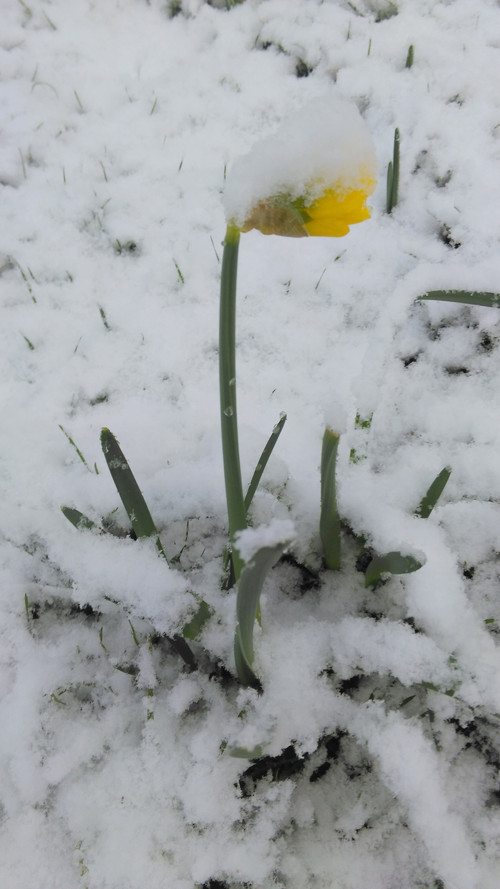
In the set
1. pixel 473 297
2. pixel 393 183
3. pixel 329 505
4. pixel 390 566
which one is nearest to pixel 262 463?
pixel 329 505

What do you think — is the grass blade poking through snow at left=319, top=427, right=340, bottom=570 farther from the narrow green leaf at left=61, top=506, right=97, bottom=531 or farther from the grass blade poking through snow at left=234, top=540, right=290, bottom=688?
the narrow green leaf at left=61, top=506, right=97, bottom=531

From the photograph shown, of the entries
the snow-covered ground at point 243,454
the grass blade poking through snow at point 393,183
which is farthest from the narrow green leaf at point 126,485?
the grass blade poking through snow at point 393,183

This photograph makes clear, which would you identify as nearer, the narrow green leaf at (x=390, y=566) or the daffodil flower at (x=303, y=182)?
the daffodil flower at (x=303, y=182)

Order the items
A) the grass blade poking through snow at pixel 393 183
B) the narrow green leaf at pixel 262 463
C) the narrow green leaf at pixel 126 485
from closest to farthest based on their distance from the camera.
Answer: the narrow green leaf at pixel 126 485 < the narrow green leaf at pixel 262 463 < the grass blade poking through snow at pixel 393 183

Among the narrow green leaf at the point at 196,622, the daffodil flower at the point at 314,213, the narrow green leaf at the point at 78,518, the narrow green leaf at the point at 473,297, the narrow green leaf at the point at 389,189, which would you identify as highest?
the daffodil flower at the point at 314,213

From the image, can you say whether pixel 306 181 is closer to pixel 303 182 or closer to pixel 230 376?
pixel 303 182

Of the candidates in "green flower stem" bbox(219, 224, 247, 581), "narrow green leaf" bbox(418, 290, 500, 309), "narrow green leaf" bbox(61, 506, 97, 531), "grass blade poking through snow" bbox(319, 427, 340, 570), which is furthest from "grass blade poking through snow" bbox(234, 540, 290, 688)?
"narrow green leaf" bbox(418, 290, 500, 309)

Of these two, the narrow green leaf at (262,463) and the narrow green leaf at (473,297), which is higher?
the narrow green leaf at (473,297)

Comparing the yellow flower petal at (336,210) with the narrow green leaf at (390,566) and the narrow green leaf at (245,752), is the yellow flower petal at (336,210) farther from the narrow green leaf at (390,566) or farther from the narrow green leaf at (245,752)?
the narrow green leaf at (245,752)
